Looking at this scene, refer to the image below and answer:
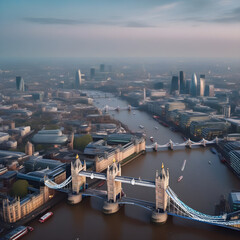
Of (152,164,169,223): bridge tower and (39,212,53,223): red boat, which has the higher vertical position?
(152,164,169,223): bridge tower

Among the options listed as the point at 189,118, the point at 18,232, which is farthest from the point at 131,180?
the point at 189,118

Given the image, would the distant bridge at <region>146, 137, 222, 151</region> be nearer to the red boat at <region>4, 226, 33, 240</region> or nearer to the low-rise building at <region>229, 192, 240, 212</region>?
the low-rise building at <region>229, 192, 240, 212</region>

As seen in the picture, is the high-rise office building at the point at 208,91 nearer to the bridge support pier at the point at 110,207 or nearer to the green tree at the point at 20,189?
the bridge support pier at the point at 110,207

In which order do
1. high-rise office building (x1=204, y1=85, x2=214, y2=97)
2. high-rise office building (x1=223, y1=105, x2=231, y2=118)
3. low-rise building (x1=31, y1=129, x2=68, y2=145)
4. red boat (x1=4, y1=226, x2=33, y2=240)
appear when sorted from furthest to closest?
1. high-rise office building (x1=204, y1=85, x2=214, y2=97)
2. high-rise office building (x1=223, y1=105, x2=231, y2=118)
3. low-rise building (x1=31, y1=129, x2=68, y2=145)
4. red boat (x1=4, y1=226, x2=33, y2=240)

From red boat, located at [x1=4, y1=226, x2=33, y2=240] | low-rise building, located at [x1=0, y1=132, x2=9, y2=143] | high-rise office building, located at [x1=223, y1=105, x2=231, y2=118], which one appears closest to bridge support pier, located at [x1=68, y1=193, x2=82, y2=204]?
red boat, located at [x1=4, y1=226, x2=33, y2=240]

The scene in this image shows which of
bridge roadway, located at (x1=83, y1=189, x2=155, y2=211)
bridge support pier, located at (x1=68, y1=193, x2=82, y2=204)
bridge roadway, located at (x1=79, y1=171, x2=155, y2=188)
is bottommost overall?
bridge support pier, located at (x1=68, y1=193, x2=82, y2=204)

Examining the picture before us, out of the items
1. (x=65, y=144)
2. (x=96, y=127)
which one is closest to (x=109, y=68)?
(x=96, y=127)

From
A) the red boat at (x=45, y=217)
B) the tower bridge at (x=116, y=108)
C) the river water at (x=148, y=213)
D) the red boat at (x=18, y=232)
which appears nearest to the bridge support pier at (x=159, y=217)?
the river water at (x=148, y=213)
